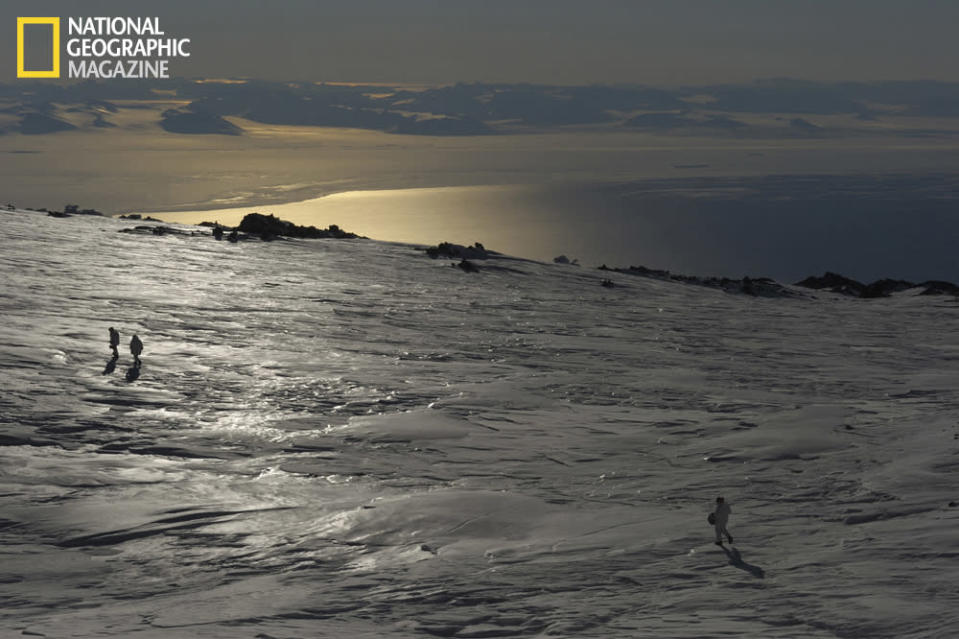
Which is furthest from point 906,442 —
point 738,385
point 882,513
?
point 738,385

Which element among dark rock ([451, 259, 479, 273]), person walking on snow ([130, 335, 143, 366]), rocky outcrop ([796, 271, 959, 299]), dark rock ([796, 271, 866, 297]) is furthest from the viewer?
dark rock ([796, 271, 866, 297])

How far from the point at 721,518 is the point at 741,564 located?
78 cm

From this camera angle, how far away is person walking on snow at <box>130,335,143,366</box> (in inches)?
957

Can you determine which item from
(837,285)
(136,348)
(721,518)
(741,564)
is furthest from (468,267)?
(741,564)

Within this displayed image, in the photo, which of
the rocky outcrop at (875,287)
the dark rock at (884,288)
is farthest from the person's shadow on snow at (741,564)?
the dark rock at (884,288)

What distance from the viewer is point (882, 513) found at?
15.3 metres

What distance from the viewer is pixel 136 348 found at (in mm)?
24516

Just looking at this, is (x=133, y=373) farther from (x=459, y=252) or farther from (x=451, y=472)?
(x=459, y=252)

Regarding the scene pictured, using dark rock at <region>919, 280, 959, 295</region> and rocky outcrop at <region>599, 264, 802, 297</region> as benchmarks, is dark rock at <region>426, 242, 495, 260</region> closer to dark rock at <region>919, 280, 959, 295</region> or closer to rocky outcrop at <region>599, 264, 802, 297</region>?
rocky outcrop at <region>599, 264, 802, 297</region>

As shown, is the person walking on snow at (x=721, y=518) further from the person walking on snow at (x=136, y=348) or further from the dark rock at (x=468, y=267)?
the dark rock at (x=468, y=267)

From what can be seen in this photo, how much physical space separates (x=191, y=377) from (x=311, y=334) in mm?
7197

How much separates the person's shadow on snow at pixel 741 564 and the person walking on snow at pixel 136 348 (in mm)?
16529

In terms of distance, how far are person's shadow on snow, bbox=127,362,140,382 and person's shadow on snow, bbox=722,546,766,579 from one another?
15627 mm

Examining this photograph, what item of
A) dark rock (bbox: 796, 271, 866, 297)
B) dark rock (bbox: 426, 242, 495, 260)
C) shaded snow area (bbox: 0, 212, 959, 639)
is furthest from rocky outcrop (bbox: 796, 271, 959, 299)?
dark rock (bbox: 426, 242, 495, 260)
